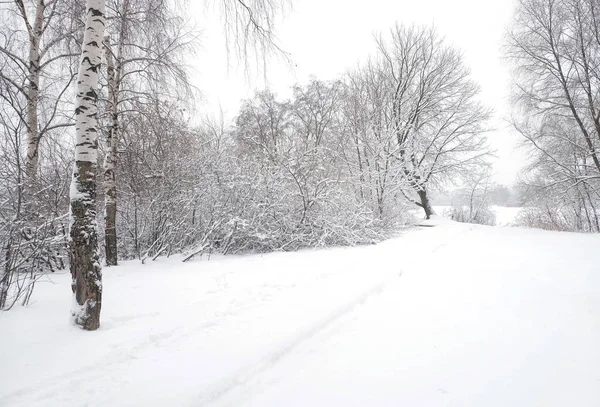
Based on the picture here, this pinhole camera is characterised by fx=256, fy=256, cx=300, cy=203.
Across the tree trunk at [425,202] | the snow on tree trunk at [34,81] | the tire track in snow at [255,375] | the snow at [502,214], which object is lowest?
the snow at [502,214]

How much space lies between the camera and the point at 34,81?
620 cm

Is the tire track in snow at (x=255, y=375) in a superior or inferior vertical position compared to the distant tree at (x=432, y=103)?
inferior

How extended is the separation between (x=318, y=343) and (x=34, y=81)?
8.70 m

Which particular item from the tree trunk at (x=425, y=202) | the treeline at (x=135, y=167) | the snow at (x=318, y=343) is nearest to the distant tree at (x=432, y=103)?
the tree trunk at (x=425, y=202)

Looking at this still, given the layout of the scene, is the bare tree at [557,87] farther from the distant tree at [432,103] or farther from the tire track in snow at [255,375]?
the tire track in snow at [255,375]

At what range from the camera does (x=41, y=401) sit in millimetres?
1780

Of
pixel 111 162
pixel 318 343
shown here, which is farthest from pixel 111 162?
pixel 318 343

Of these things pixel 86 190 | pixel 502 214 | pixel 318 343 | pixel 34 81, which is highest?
pixel 34 81

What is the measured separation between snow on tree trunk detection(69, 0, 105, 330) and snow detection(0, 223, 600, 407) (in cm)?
33

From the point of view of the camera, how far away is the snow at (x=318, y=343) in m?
1.89

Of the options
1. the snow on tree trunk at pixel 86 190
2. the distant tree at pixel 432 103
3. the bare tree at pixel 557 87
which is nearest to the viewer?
the snow on tree trunk at pixel 86 190

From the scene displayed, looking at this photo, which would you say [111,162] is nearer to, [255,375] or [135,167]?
[135,167]

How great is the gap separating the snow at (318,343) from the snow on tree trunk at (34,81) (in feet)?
12.5

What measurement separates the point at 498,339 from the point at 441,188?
16005 millimetres
